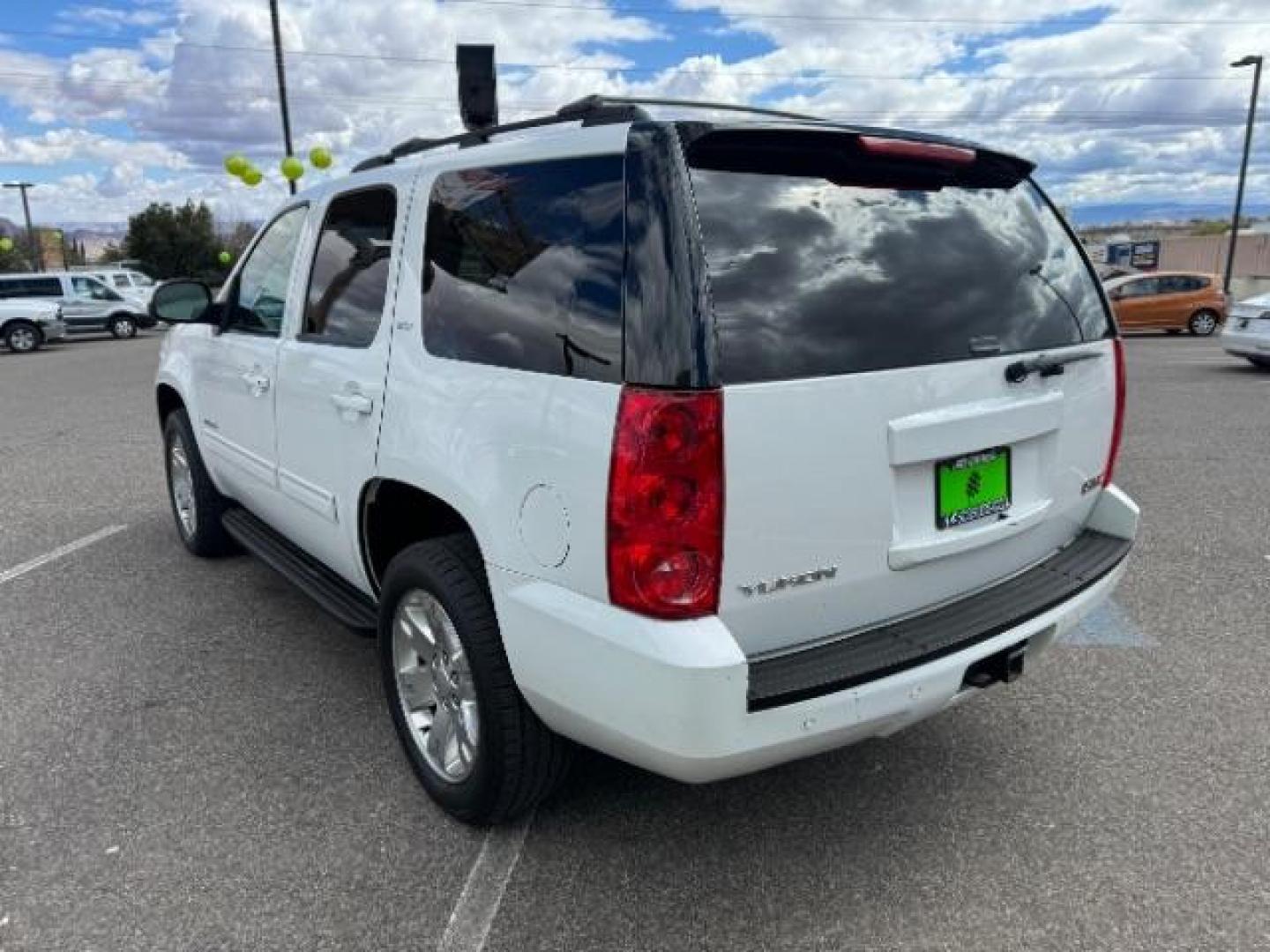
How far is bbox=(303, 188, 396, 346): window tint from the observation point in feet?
9.85

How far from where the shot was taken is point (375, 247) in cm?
306

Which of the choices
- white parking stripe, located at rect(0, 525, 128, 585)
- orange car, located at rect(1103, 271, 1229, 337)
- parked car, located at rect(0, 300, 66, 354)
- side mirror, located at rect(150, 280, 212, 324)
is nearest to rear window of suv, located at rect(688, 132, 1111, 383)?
side mirror, located at rect(150, 280, 212, 324)

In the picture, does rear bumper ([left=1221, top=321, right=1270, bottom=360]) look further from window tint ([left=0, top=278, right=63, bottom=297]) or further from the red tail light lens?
window tint ([left=0, top=278, right=63, bottom=297])

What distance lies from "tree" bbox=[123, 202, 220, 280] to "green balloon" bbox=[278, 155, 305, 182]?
1639 inches

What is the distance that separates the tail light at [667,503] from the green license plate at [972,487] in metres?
0.70

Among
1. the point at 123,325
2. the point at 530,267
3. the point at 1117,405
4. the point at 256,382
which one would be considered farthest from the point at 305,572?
the point at 123,325

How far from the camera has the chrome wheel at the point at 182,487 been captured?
16.8ft

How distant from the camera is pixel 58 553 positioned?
5.46 meters

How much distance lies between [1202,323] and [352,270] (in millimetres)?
22778

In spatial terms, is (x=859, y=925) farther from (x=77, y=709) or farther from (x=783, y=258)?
(x=77, y=709)

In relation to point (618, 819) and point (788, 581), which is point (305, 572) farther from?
point (788, 581)

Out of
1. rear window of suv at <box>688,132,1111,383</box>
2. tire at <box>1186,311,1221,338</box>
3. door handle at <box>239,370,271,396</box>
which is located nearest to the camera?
rear window of suv at <box>688,132,1111,383</box>

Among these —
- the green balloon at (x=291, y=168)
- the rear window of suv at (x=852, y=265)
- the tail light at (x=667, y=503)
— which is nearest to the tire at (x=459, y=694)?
the tail light at (x=667, y=503)

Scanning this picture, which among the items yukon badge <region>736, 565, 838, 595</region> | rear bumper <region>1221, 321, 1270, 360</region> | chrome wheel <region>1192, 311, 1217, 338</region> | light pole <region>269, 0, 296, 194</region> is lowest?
chrome wheel <region>1192, 311, 1217, 338</region>
